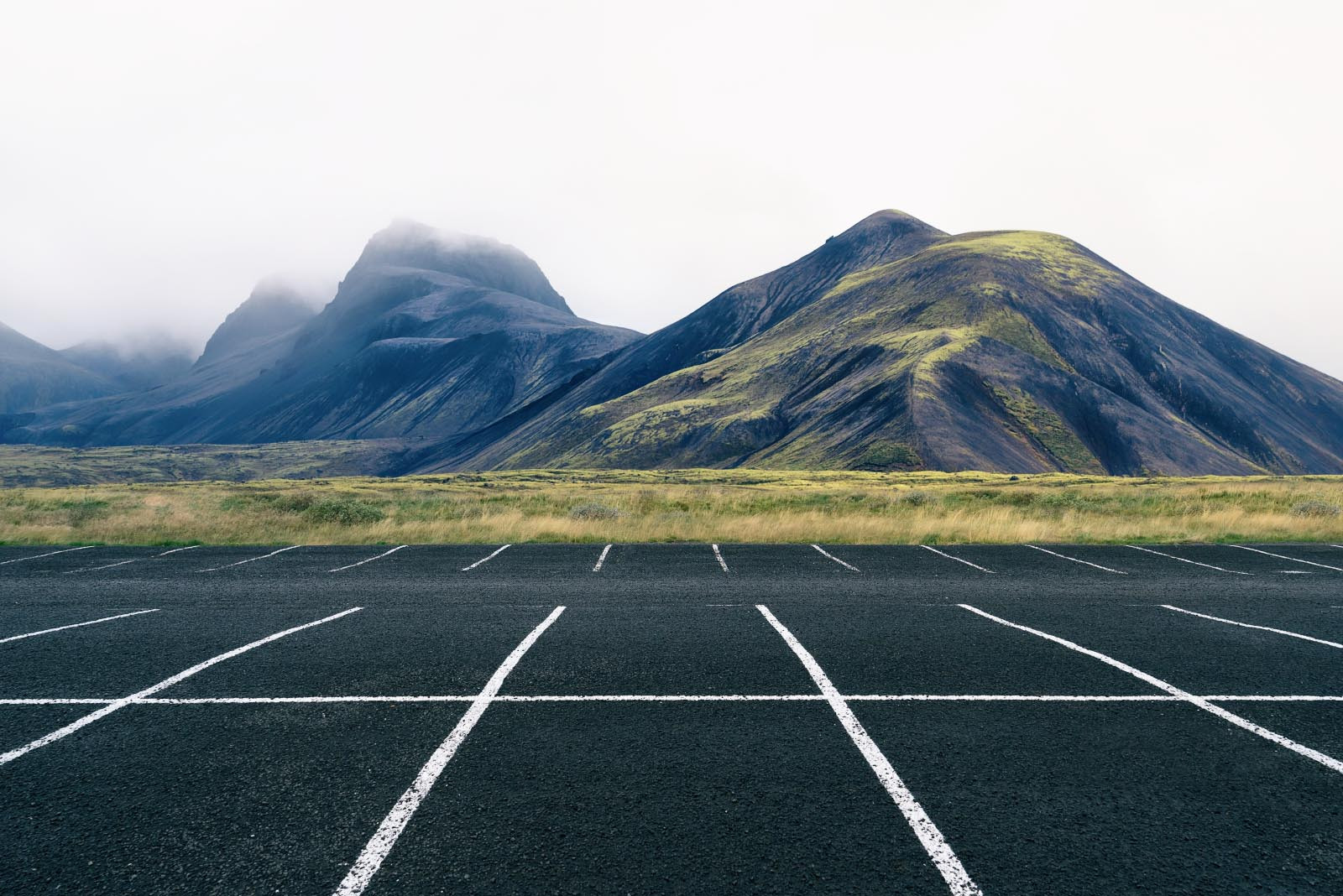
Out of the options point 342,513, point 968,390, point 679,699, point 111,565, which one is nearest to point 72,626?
point 111,565

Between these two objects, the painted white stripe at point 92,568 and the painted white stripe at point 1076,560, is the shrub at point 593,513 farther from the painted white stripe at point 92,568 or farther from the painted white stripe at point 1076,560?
the painted white stripe at point 1076,560

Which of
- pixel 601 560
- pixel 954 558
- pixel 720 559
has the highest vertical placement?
pixel 954 558

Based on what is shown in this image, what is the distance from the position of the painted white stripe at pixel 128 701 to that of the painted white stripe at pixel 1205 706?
8.55 m

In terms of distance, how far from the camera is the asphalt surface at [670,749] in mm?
3609

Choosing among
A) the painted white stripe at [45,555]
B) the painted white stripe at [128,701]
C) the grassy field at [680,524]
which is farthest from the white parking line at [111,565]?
the painted white stripe at [128,701]

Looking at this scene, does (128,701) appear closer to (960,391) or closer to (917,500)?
(917,500)

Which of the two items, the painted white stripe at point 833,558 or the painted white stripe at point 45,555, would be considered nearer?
the painted white stripe at point 833,558

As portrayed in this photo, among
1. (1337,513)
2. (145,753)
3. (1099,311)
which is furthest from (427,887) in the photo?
(1099,311)

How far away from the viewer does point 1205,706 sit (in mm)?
5863

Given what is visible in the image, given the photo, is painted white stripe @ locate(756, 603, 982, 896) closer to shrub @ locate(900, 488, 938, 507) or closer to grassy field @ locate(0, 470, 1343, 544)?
grassy field @ locate(0, 470, 1343, 544)

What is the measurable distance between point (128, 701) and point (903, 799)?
238 inches

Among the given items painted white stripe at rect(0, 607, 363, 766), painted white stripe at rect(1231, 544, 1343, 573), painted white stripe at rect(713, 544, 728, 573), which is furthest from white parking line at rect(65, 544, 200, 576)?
painted white stripe at rect(1231, 544, 1343, 573)

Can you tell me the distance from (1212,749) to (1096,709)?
83 cm

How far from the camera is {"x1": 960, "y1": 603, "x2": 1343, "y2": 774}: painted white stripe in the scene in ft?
16.1
